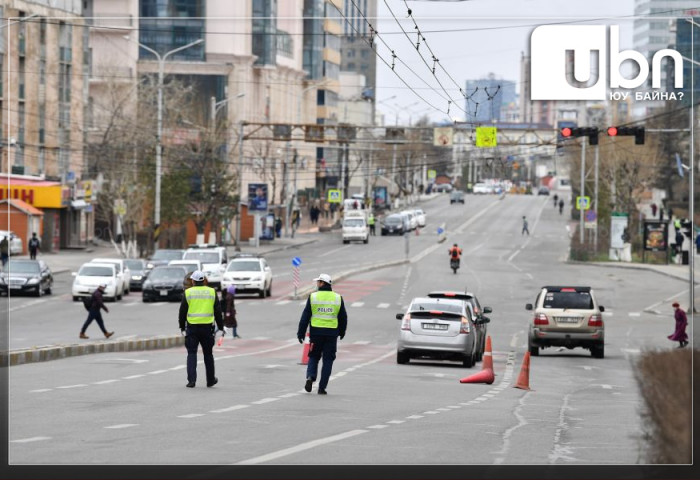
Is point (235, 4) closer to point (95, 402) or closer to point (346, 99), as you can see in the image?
point (346, 99)

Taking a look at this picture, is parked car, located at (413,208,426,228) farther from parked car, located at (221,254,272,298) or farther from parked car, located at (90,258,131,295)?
parked car, located at (221,254,272,298)

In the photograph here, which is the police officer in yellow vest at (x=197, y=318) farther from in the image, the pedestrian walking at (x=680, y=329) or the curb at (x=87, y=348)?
the pedestrian walking at (x=680, y=329)

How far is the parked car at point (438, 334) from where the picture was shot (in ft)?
93.0

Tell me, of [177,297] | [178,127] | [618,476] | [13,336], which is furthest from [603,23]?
[178,127]

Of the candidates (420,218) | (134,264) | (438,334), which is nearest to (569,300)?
(438,334)

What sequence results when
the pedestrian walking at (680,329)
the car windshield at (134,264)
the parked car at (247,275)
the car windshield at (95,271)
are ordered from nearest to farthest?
1. the pedestrian walking at (680,329)
2. the car windshield at (95,271)
3. the parked car at (247,275)
4. the car windshield at (134,264)

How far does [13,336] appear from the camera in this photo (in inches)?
1378

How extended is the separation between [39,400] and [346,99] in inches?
6289

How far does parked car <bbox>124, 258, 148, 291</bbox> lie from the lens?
5809cm

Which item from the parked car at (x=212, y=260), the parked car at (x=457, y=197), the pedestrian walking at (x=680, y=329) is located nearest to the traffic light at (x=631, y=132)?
the pedestrian walking at (x=680, y=329)

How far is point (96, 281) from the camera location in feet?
169

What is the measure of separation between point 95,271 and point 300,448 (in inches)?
1593

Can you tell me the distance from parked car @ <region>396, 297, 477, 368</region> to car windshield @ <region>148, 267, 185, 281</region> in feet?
80.7

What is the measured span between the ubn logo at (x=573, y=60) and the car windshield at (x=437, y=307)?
7039 millimetres
